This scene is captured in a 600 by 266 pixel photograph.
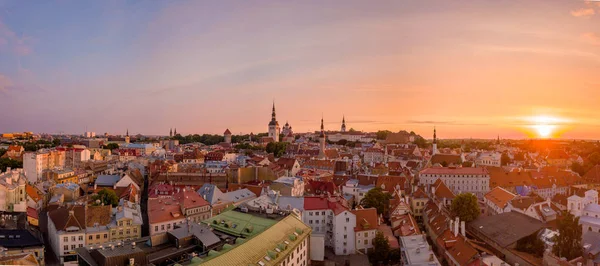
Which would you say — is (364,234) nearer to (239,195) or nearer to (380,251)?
(380,251)

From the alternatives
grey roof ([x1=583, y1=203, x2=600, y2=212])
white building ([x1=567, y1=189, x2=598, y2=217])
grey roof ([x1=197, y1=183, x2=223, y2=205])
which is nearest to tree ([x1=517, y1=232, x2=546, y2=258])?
grey roof ([x1=583, y1=203, x2=600, y2=212])

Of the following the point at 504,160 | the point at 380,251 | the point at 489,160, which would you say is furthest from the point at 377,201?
the point at 504,160

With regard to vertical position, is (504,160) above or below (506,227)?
above

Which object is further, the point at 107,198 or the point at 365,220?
the point at 107,198

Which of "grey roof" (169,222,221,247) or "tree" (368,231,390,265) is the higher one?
"grey roof" (169,222,221,247)

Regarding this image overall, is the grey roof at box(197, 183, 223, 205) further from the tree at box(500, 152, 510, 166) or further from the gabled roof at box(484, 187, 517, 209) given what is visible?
the tree at box(500, 152, 510, 166)

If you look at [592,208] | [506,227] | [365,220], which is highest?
[592,208]

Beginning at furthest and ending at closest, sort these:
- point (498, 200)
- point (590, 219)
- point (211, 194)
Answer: point (498, 200), point (211, 194), point (590, 219)

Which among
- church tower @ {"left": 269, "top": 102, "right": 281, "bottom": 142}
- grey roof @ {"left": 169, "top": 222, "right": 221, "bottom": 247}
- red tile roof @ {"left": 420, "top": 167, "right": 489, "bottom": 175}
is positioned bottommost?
grey roof @ {"left": 169, "top": 222, "right": 221, "bottom": 247}
